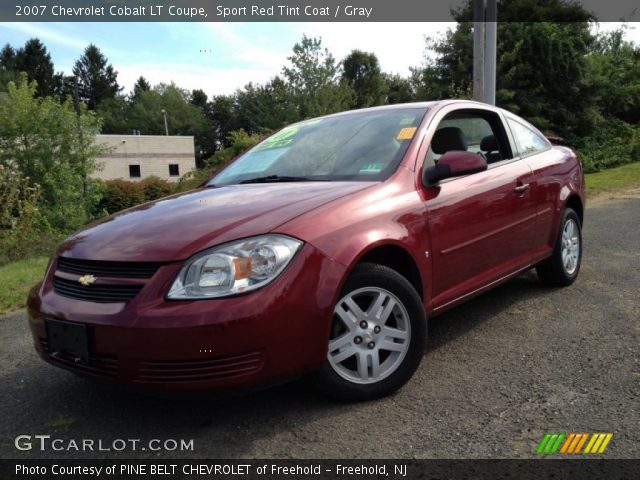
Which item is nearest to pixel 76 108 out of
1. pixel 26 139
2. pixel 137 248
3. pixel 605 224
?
pixel 26 139

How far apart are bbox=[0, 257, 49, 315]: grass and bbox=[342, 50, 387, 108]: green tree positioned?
2356 inches

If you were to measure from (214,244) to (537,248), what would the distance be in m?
2.80

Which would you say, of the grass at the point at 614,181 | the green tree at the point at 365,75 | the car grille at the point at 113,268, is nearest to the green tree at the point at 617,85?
the grass at the point at 614,181

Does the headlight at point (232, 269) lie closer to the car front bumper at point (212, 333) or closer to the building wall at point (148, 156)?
the car front bumper at point (212, 333)

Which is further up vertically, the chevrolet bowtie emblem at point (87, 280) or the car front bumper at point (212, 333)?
the chevrolet bowtie emblem at point (87, 280)

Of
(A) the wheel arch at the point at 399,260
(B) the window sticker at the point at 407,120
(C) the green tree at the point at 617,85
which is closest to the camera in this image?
(A) the wheel arch at the point at 399,260

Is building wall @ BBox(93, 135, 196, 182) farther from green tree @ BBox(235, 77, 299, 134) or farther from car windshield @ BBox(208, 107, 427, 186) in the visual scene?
car windshield @ BBox(208, 107, 427, 186)

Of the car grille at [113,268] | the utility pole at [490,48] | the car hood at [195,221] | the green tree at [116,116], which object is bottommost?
the car grille at [113,268]

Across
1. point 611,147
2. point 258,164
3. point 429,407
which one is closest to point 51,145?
point 611,147

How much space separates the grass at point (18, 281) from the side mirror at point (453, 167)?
156 inches

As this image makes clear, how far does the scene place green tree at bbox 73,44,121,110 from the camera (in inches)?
3509

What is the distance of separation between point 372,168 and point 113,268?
5.06ft

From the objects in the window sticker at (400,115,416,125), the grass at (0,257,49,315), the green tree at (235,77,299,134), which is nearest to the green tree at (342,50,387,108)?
the green tree at (235,77,299,134)

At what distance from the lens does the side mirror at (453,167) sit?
314 cm
